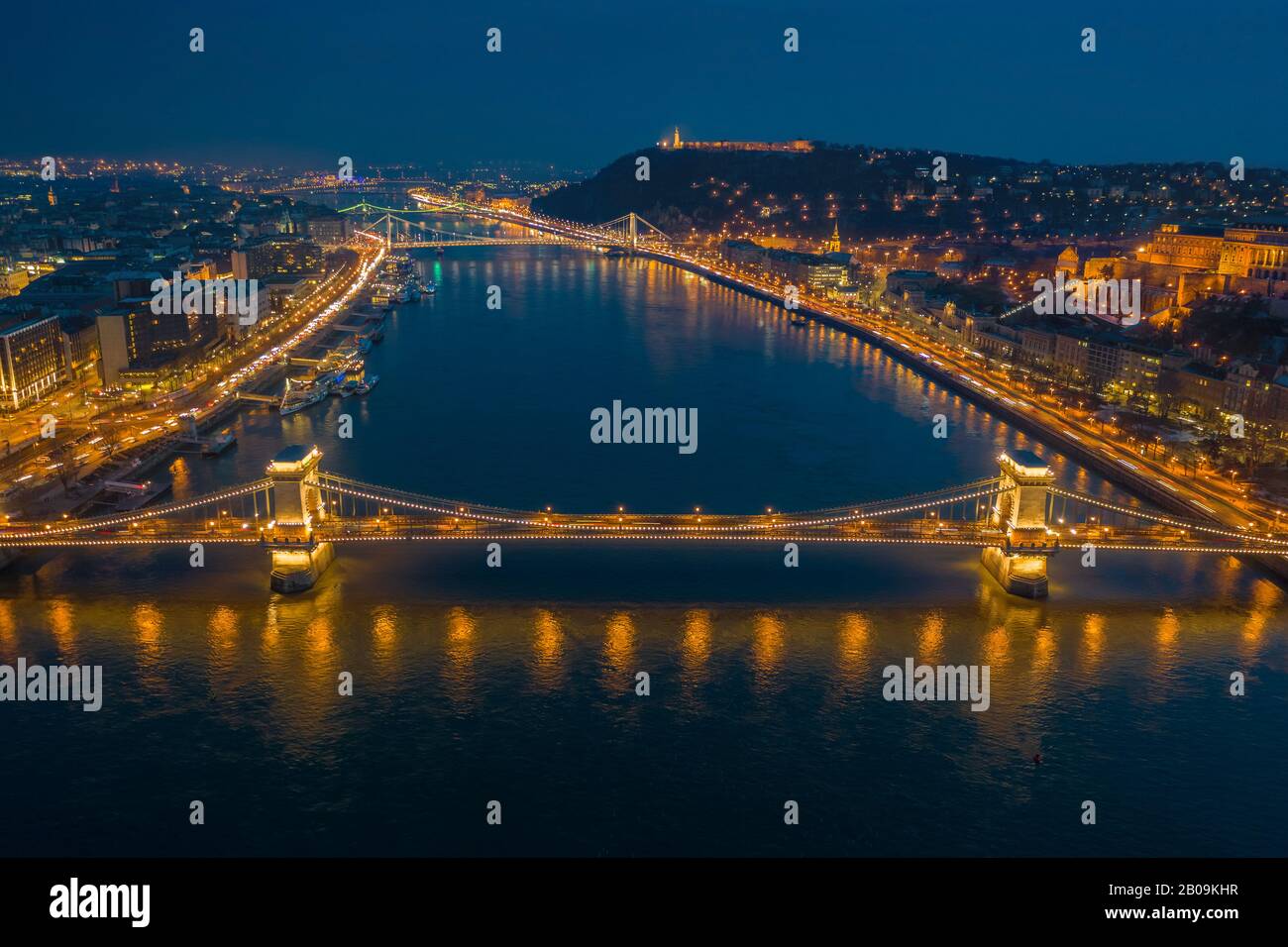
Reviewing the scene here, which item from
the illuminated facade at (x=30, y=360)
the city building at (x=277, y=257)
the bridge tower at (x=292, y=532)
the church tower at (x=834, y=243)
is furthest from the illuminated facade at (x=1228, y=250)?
the city building at (x=277, y=257)

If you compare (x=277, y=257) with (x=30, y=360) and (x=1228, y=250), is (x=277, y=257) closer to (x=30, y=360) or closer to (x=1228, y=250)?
(x=30, y=360)

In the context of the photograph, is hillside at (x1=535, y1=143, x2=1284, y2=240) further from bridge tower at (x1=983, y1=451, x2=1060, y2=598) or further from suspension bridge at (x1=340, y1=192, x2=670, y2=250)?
bridge tower at (x1=983, y1=451, x2=1060, y2=598)

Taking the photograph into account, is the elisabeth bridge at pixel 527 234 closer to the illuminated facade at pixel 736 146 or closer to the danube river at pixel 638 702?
the illuminated facade at pixel 736 146

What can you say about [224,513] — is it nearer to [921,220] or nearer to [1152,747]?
[1152,747]

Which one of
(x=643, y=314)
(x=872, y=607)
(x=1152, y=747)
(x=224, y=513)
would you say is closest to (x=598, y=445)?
(x=224, y=513)

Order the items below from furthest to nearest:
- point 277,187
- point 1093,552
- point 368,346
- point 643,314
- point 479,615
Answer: point 277,187
point 643,314
point 368,346
point 1093,552
point 479,615

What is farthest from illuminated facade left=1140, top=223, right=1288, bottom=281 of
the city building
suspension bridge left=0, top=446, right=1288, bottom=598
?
the city building
